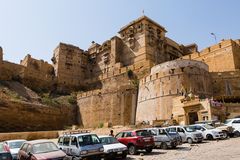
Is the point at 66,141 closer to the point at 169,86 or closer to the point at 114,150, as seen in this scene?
the point at 114,150

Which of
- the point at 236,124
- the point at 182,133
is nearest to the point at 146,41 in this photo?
the point at 236,124

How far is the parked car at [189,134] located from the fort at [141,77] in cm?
580

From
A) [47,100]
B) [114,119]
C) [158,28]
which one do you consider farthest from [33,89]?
[158,28]

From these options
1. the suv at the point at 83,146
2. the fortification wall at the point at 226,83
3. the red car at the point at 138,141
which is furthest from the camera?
the fortification wall at the point at 226,83

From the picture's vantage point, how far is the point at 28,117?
35531 millimetres

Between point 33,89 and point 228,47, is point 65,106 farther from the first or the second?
point 228,47

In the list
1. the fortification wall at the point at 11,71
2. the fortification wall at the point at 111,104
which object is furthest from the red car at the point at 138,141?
the fortification wall at the point at 11,71

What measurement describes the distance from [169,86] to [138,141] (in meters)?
17.5

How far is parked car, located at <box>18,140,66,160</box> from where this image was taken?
30.6 feet

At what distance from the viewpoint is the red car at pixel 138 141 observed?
12797mm

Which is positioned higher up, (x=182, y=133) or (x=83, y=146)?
(x=182, y=133)

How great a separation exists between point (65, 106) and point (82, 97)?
370 centimetres

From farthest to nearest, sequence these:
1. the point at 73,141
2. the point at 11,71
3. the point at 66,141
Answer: the point at 11,71 < the point at 66,141 < the point at 73,141

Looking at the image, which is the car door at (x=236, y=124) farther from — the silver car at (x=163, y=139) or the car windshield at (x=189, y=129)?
the silver car at (x=163, y=139)
